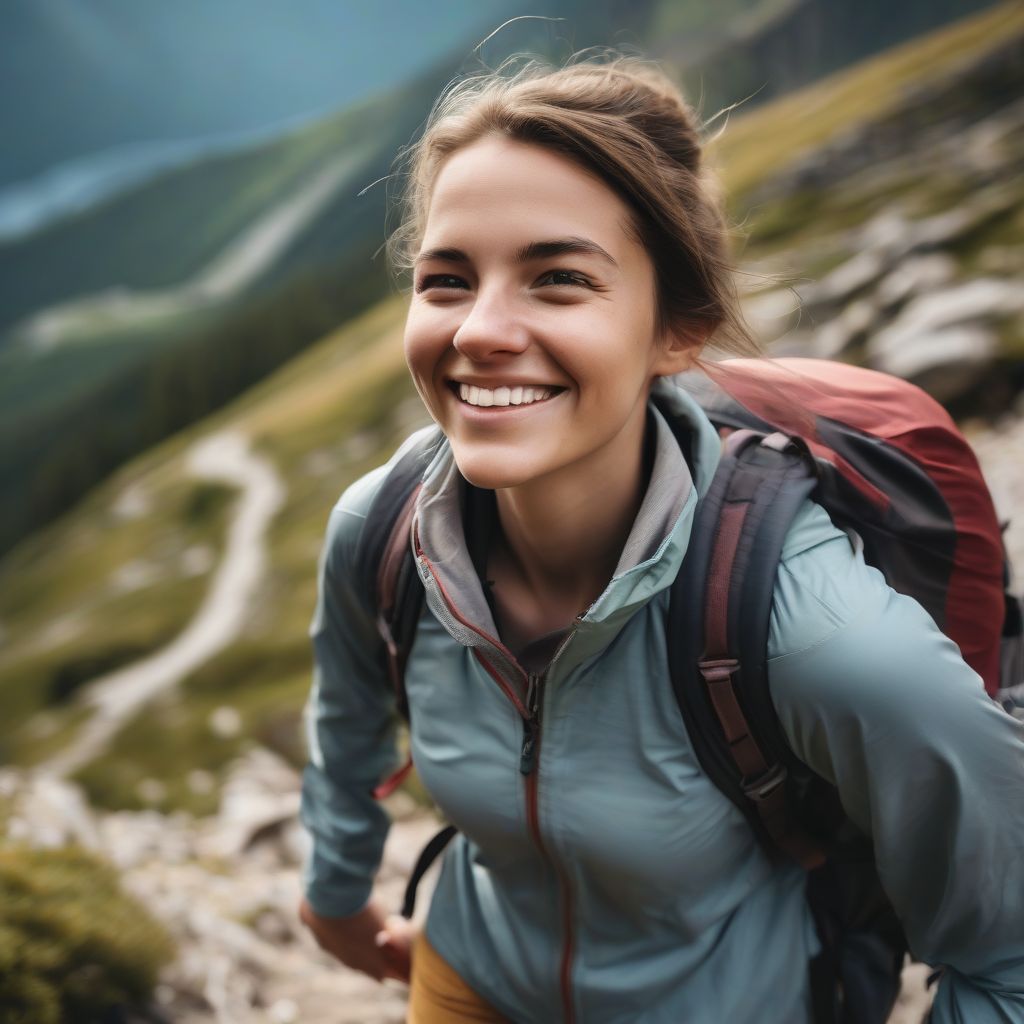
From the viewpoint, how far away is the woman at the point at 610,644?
2436 mm

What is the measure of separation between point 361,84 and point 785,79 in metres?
55.1

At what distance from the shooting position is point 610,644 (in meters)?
2.82

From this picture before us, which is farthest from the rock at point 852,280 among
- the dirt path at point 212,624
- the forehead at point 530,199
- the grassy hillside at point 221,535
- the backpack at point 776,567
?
the dirt path at point 212,624

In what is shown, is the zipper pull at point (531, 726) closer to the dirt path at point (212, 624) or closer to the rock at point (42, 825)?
the rock at point (42, 825)

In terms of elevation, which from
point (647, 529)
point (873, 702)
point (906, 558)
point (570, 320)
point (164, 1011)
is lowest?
point (164, 1011)

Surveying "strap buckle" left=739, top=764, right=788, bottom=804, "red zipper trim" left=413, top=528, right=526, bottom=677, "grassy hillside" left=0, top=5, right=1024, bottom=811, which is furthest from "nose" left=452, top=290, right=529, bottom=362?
"grassy hillside" left=0, top=5, right=1024, bottom=811

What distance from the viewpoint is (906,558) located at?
2799mm

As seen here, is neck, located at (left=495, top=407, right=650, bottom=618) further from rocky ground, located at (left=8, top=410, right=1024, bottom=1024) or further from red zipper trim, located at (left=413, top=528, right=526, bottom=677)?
rocky ground, located at (left=8, top=410, right=1024, bottom=1024)

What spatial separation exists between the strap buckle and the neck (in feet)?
2.60

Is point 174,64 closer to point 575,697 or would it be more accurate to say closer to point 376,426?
point 376,426

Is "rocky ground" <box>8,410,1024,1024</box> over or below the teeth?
below

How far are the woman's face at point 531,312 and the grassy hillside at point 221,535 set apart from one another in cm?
2031

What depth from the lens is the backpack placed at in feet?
8.50

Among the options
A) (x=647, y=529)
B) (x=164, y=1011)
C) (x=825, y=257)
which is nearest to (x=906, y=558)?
(x=647, y=529)
